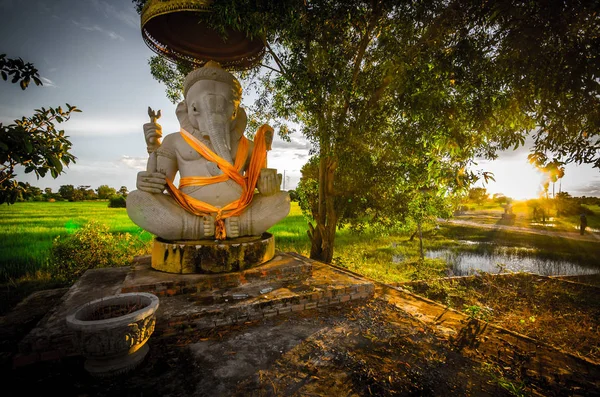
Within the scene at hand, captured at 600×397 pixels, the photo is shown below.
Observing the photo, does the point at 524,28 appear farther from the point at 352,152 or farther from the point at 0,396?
the point at 0,396

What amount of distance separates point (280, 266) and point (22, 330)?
3.08 metres

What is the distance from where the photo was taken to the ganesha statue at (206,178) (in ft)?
13.0

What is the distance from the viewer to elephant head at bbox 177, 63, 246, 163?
13.9 feet

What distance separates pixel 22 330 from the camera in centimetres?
304

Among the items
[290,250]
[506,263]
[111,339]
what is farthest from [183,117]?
[506,263]

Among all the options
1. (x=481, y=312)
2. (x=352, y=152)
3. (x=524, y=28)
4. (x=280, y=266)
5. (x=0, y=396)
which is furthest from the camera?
(x=352, y=152)

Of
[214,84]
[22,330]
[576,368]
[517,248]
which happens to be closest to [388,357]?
[576,368]

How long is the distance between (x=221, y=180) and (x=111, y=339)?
104 inches

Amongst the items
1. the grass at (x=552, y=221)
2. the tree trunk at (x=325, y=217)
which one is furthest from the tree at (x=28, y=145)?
the grass at (x=552, y=221)

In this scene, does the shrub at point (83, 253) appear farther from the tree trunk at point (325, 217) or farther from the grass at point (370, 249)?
the tree trunk at point (325, 217)

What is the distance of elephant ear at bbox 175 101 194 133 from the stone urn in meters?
3.02

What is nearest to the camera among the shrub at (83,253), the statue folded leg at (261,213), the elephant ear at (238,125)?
the statue folded leg at (261,213)

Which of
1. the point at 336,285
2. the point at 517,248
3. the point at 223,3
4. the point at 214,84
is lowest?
the point at 517,248

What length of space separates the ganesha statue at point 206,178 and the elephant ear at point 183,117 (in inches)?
0.7
